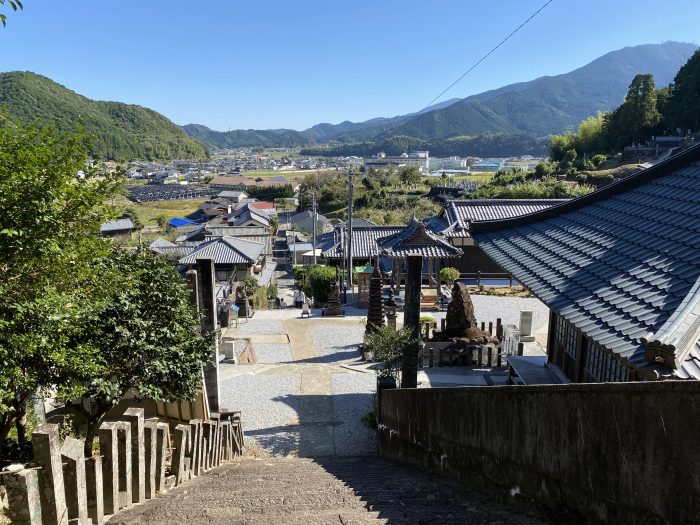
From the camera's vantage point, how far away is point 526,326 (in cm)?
1514

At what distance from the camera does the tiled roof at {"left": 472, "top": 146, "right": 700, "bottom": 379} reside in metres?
4.00

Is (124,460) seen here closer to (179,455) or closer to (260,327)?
(179,455)

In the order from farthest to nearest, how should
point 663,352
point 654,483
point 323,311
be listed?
point 323,311
point 663,352
point 654,483

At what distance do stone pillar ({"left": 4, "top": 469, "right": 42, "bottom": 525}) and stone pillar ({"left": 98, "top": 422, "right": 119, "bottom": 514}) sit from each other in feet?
2.73

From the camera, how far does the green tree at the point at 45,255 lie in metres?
4.16

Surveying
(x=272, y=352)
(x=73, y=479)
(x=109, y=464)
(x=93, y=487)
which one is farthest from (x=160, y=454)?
(x=272, y=352)

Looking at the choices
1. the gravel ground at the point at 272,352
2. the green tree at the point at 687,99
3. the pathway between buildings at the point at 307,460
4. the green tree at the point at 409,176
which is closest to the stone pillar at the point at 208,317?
the pathway between buildings at the point at 307,460

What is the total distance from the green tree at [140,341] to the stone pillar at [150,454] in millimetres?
1310

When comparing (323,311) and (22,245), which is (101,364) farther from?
(323,311)

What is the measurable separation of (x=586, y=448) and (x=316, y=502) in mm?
2400

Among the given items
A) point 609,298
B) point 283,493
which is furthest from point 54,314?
point 609,298

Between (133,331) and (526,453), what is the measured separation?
4.32m

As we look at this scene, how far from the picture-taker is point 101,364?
5.28 meters

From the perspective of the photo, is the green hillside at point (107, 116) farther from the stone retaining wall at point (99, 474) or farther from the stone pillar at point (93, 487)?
the stone pillar at point (93, 487)
